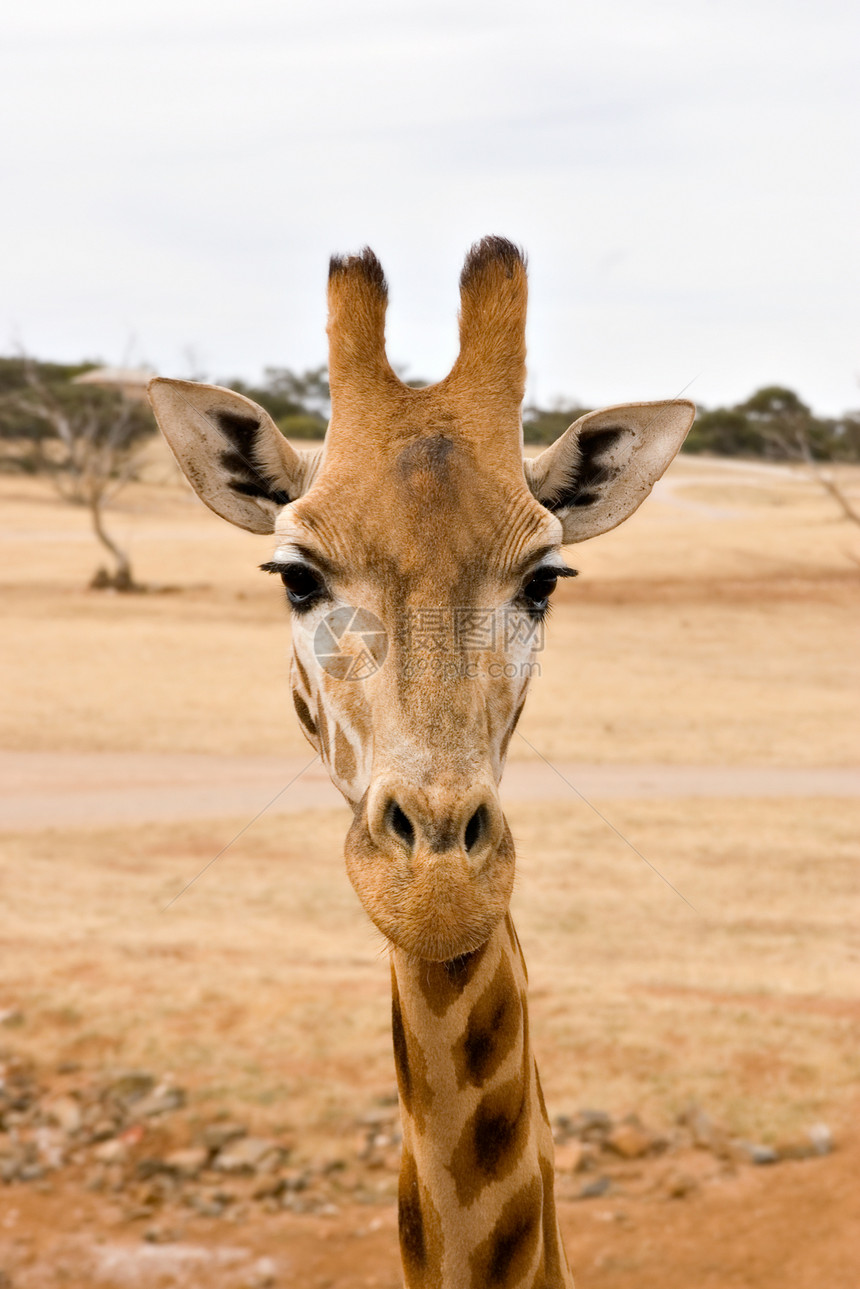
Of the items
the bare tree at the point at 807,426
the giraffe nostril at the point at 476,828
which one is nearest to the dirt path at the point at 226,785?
the giraffe nostril at the point at 476,828

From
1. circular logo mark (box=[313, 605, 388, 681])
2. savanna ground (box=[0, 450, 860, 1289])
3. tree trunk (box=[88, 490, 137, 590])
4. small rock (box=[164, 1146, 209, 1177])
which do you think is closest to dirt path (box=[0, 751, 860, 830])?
Result: savanna ground (box=[0, 450, 860, 1289])

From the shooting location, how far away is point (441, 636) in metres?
3.73

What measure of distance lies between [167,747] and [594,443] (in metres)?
18.8

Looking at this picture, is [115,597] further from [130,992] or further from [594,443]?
[594,443]

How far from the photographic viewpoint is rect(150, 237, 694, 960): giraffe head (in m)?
3.43

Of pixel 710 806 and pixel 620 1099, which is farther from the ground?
pixel 620 1099

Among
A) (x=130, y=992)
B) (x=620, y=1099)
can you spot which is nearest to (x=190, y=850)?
(x=130, y=992)

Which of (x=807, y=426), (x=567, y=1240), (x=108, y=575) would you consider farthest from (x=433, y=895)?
(x=807, y=426)

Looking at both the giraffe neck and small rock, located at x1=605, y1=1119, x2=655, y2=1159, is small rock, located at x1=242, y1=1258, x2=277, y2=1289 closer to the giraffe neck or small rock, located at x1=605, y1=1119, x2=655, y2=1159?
small rock, located at x1=605, y1=1119, x2=655, y2=1159

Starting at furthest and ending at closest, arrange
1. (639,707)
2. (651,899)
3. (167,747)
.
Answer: (639,707), (167,747), (651,899)

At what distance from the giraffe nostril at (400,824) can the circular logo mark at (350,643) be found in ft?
1.69

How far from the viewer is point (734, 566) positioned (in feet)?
151

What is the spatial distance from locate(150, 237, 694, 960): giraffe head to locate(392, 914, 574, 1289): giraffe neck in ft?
2.59

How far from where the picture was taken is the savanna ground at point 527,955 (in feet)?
26.9
